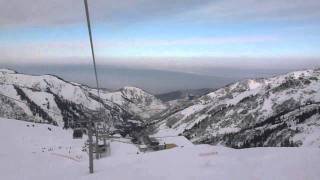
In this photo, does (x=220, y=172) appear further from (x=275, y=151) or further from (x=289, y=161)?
(x=275, y=151)

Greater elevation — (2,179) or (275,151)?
(275,151)

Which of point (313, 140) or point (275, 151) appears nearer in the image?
point (275, 151)

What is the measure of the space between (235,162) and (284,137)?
171960mm

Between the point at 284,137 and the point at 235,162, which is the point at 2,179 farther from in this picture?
the point at 284,137

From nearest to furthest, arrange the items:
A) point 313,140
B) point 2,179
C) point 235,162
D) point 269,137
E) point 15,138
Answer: point 235,162 → point 2,179 → point 15,138 → point 313,140 → point 269,137

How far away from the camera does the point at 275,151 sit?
20.0 m

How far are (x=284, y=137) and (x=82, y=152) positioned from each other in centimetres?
12976

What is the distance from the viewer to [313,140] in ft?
562

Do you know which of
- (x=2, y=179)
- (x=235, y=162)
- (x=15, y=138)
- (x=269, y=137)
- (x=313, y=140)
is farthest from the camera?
(x=269, y=137)

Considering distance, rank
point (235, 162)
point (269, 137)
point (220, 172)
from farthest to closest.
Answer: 1. point (269, 137)
2. point (235, 162)
3. point (220, 172)

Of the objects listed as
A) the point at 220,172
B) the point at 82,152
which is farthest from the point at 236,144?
the point at 220,172

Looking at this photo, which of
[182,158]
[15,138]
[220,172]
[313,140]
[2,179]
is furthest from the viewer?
[313,140]

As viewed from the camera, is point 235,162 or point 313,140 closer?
point 235,162

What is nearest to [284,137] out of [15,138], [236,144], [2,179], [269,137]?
[269,137]
